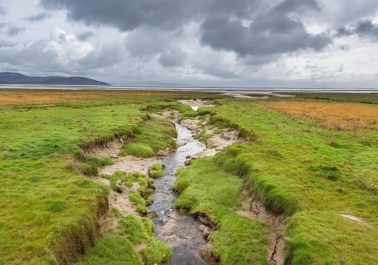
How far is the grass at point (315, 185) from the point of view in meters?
15.2

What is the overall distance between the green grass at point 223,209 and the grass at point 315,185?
0.57 m

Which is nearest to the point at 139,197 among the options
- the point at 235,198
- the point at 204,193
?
the point at 204,193

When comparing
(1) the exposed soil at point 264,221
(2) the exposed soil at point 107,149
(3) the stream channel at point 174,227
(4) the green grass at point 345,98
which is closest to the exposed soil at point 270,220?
(1) the exposed soil at point 264,221

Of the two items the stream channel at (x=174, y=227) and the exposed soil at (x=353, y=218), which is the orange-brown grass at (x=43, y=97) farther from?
the exposed soil at (x=353, y=218)

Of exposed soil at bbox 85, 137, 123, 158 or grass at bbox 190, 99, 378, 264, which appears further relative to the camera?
exposed soil at bbox 85, 137, 123, 158

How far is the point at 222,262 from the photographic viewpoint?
1712 cm

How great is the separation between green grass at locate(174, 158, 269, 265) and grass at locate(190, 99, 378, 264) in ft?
1.87

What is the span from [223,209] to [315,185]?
23.9 ft

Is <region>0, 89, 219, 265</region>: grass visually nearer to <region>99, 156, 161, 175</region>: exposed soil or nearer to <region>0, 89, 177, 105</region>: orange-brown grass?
<region>99, 156, 161, 175</region>: exposed soil

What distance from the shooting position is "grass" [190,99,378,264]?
15242 millimetres

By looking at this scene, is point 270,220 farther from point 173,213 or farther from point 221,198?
point 173,213

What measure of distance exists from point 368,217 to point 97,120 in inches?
1599

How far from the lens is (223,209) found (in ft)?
73.7

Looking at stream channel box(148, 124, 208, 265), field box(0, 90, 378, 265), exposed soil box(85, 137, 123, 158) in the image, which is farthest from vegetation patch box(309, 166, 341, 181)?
exposed soil box(85, 137, 123, 158)
